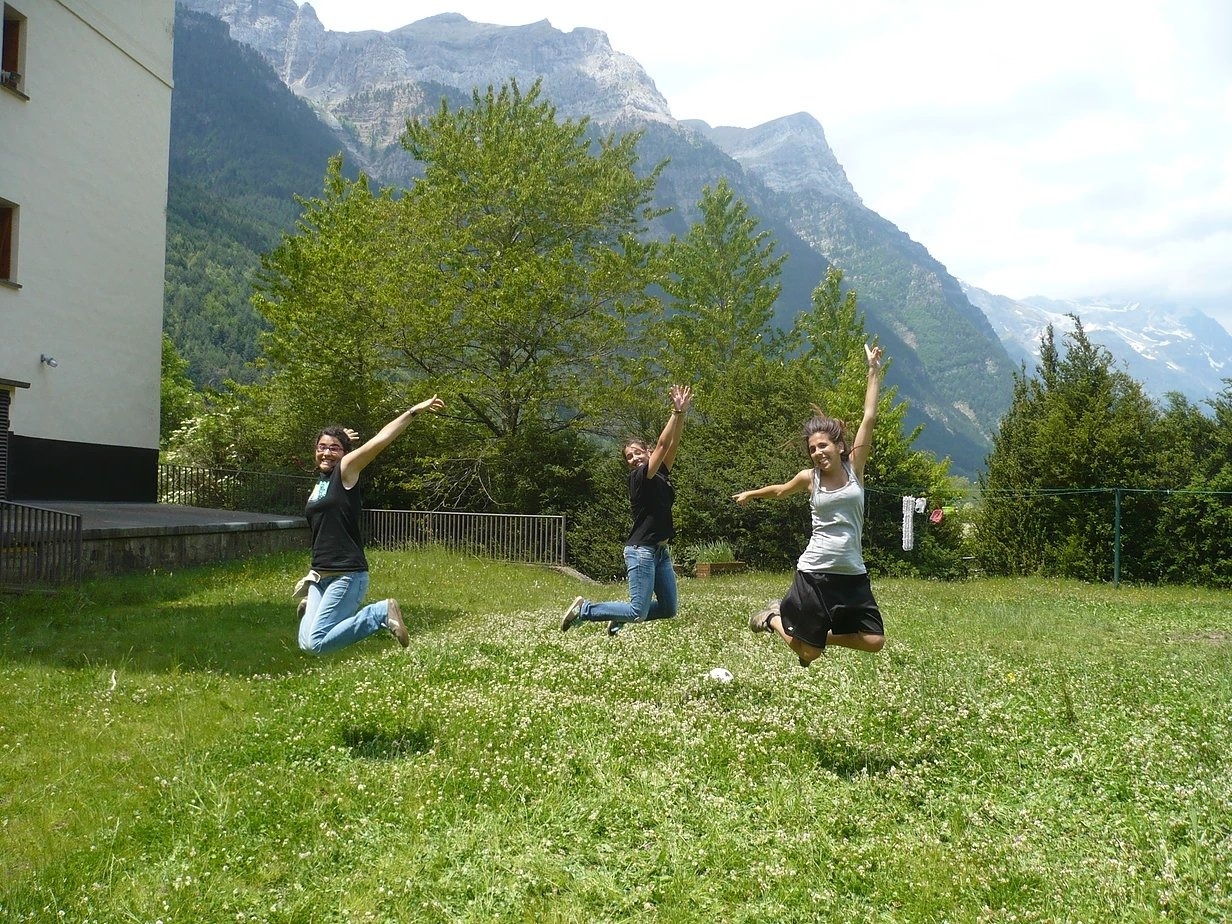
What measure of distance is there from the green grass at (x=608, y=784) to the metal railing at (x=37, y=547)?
12.1 feet

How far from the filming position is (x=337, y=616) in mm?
7117

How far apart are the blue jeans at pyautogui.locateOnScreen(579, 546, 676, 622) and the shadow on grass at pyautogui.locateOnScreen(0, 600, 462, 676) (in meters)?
2.97

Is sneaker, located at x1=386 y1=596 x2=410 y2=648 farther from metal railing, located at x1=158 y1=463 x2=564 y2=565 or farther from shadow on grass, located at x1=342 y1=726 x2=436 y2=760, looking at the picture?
metal railing, located at x1=158 y1=463 x2=564 y2=565

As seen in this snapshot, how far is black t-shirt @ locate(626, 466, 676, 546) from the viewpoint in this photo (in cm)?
858

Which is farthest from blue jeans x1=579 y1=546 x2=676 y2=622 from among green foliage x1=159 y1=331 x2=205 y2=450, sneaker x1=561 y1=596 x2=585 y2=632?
green foliage x1=159 y1=331 x2=205 y2=450

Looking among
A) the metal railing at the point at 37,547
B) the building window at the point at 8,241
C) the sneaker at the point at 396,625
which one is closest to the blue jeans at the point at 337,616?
the sneaker at the point at 396,625

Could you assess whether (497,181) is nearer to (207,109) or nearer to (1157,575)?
(1157,575)

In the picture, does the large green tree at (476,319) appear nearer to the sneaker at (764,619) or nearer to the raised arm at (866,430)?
the sneaker at (764,619)

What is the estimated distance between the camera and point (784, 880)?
15.0 ft

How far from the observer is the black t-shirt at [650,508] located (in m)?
8.58

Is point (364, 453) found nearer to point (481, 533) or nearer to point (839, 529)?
point (839, 529)

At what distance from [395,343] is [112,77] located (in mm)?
9919

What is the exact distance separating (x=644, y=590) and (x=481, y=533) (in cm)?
1692

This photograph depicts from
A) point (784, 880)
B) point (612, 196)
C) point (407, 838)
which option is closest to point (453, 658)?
point (407, 838)
